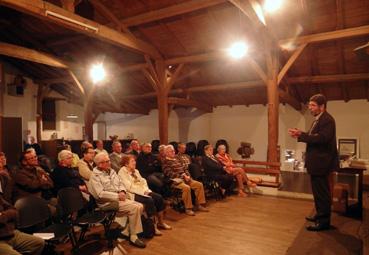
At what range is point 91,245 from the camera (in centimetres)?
339

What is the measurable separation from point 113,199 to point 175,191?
4.65ft

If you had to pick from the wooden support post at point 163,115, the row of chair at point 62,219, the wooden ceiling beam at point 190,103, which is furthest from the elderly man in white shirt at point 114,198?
the wooden ceiling beam at point 190,103

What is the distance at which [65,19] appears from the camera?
4531 millimetres

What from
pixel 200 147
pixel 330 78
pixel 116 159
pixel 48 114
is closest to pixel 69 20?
pixel 116 159

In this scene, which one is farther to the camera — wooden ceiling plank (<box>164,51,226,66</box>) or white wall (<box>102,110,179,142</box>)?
white wall (<box>102,110,179,142</box>)

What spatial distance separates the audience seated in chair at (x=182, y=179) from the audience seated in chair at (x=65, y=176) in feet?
4.49

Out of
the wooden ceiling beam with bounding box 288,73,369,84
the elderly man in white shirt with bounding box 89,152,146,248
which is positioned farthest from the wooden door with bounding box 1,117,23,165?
the wooden ceiling beam with bounding box 288,73,369,84

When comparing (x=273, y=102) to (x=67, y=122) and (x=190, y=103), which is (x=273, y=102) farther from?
(x=67, y=122)

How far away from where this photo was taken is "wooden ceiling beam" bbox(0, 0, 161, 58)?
407 cm

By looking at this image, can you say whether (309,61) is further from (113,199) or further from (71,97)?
(71,97)

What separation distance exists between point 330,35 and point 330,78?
232 centimetres

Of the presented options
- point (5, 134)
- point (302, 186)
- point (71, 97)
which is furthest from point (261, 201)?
point (71, 97)

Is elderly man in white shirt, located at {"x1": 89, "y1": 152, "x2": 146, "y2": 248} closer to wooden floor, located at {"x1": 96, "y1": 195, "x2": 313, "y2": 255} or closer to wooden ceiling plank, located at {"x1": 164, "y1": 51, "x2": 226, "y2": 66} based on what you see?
wooden floor, located at {"x1": 96, "y1": 195, "x2": 313, "y2": 255}

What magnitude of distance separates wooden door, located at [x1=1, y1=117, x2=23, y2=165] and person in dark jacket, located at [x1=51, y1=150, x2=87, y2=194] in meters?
6.56
